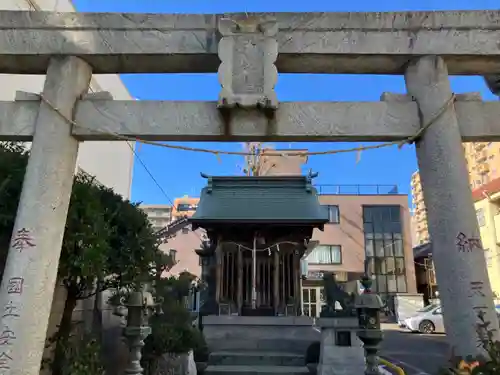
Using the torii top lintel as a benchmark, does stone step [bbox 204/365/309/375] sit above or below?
below

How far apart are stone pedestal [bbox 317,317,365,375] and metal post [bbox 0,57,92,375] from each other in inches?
253

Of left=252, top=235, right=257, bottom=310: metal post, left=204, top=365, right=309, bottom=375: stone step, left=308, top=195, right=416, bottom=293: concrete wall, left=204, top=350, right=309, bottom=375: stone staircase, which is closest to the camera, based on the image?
left=204, top=365, right=309, bottom=375: stone step

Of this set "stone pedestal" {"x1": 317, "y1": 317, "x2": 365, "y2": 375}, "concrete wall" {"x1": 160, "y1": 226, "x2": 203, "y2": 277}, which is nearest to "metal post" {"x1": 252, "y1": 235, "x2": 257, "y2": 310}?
"stone pedestal" {"x1": 317, "y1": 317, "x2": 365, "y2": 375}

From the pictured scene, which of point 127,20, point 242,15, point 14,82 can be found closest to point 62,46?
point 127,20

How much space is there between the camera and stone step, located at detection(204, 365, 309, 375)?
386 inches

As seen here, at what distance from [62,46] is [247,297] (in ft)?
34.9

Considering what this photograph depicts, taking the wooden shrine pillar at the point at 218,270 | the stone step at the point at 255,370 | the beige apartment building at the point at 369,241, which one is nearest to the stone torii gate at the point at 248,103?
the stone step at the point at 255,370

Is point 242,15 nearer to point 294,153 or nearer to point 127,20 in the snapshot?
point 127,20

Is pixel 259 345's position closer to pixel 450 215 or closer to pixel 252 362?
pixel 252 362

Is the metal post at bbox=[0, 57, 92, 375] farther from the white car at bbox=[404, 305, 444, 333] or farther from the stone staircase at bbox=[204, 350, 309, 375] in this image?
the white car at bbox=[404, 305, 444, 333]

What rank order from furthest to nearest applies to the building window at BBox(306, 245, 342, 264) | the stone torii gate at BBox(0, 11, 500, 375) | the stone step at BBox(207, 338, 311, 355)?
the building window at BBox(306, 245, 342, 264) → the stone step at BBox(207, 338, 311, 355) → the stone torii gate at BBox(0, 11, 500, 375)

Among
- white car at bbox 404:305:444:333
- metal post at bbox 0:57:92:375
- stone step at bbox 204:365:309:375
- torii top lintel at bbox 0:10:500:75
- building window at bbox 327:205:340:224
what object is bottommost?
stone step at bbox 204:365:309:375

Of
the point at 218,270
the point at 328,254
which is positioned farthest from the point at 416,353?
the point at 328,254

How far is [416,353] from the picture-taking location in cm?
1420
